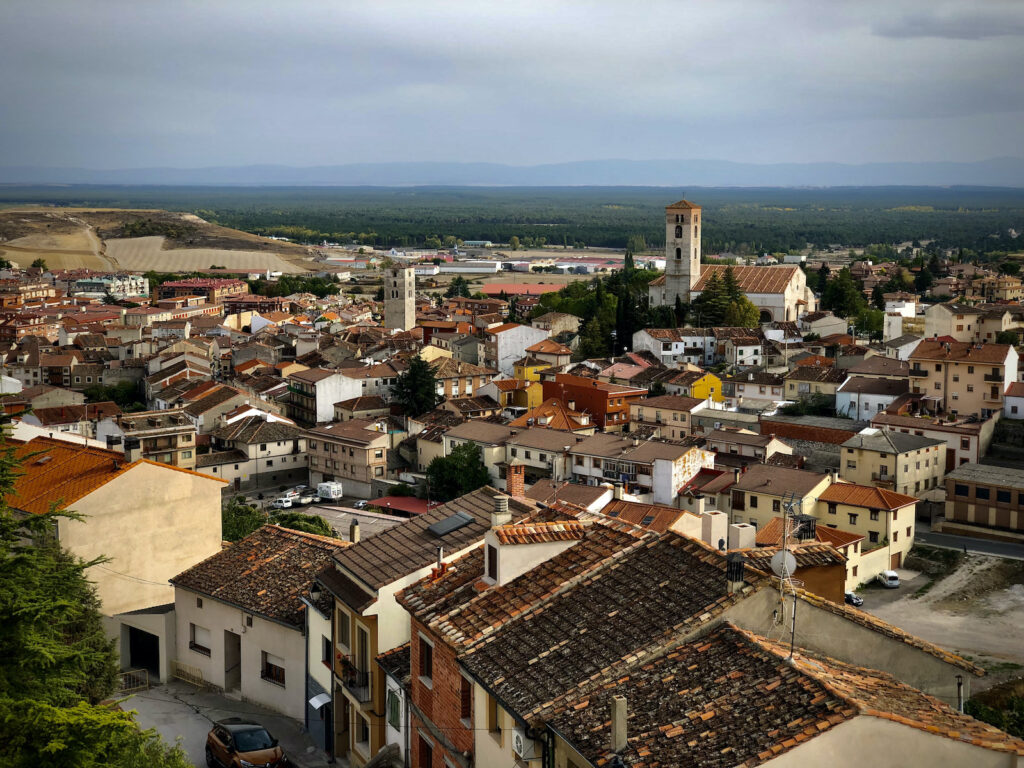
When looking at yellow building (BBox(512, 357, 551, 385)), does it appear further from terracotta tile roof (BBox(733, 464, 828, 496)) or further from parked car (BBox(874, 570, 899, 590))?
parked car (BBox(874, 570, 899, 590))

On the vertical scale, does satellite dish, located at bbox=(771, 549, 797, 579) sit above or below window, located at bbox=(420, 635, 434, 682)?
above

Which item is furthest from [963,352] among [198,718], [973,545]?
[198,718]

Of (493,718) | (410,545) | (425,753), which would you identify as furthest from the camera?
(410,545)

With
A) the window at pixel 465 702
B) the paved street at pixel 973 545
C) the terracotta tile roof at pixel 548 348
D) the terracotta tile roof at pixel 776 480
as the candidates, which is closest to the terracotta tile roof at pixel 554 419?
the terracotta tile roof at pixel 776 480

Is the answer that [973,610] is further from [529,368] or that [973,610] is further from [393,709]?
[529,368]

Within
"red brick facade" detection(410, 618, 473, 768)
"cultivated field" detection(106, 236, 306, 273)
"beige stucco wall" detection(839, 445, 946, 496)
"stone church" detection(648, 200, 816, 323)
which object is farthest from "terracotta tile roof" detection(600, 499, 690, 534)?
"cultivated field" detection(106, 236, 306, 273)

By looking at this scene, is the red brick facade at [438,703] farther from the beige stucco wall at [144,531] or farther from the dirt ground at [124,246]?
the dirt ground at [124,246]

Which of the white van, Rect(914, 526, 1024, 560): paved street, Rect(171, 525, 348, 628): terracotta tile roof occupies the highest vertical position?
Rect(171, 525, 348, 628): terracotta tile roof
